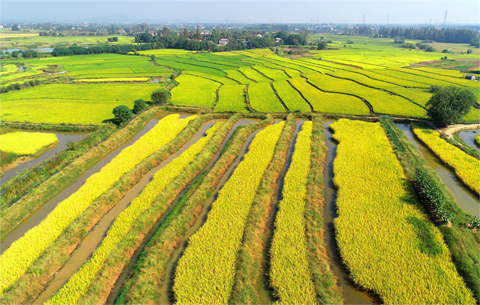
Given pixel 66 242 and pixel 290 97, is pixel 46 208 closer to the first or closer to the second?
pixel 66 242

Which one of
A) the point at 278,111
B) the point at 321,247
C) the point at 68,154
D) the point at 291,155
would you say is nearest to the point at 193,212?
the point at 321,247

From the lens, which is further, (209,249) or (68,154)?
(68,154)

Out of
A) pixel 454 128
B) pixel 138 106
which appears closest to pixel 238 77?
pixel 138 106

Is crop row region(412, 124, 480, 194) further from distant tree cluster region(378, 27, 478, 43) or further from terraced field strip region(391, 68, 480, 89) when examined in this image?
distant tree cluster region(378, 27, 478, 43)

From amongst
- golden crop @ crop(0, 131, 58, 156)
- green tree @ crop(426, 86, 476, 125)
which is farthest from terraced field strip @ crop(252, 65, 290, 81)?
golden crop @ crop(0, 131, 58, 156)

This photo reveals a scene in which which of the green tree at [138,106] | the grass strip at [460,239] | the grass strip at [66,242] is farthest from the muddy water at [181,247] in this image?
the green tree at [138,106]

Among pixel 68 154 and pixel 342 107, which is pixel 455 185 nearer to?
pixel 342 107
